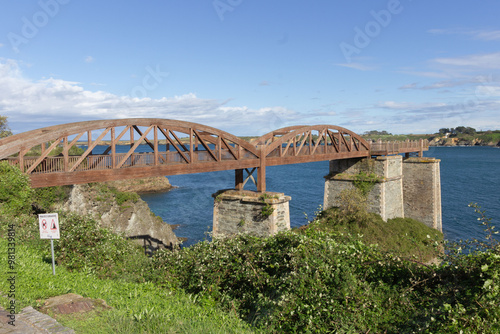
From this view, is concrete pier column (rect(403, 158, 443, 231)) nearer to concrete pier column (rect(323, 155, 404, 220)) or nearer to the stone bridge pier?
the stone bridge pier

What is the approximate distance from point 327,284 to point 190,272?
443 centimetres

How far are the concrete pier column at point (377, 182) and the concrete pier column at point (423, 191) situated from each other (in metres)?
2.53

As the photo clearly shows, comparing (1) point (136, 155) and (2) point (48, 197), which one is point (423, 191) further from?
(2) point (48, 197)


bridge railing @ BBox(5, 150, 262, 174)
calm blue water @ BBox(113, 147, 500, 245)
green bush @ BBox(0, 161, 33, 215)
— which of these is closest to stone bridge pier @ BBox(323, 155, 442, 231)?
calm blue water @ BBox(113, 147, 500, 245)

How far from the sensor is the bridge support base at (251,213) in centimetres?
1927

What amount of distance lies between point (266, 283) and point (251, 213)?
1052 centimetres

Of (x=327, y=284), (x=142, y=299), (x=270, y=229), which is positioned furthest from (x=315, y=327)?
(x=270, y=229)

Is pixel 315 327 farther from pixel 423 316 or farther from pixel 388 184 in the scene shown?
pixel 388 184

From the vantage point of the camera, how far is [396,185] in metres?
33.6

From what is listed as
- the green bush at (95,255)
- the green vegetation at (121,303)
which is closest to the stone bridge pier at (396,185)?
the green bush at (95,255)

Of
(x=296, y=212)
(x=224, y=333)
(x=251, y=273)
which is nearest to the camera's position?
(x=224, y=333)

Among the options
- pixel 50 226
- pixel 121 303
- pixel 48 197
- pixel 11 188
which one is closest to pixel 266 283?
pixel 121 303

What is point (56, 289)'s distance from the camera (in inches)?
344

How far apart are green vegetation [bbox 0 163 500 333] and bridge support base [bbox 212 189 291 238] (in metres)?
7.28
